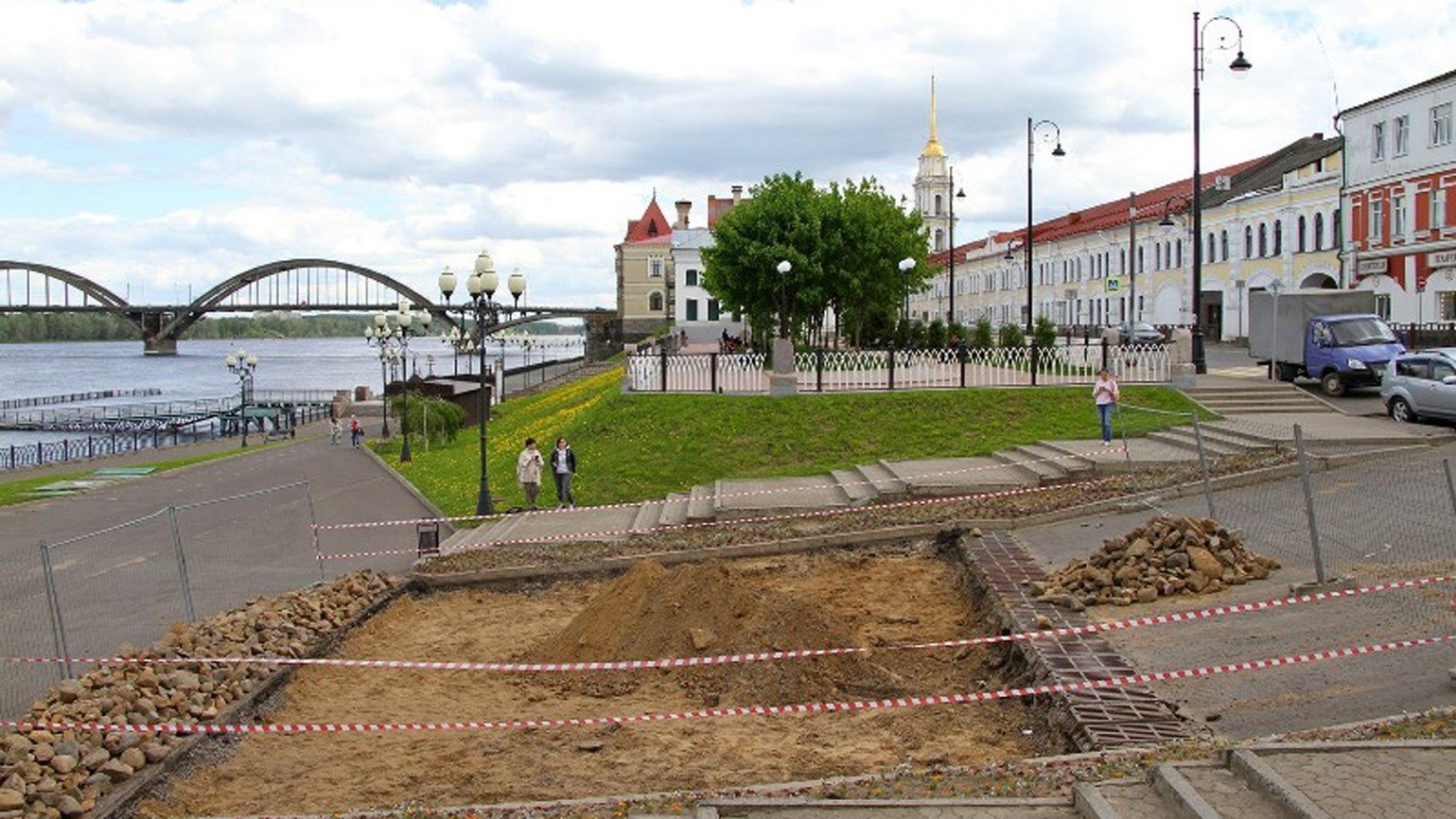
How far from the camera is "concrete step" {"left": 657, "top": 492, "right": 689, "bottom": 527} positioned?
62.0 feet

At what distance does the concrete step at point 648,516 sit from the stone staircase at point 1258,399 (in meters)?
Answer: 11.2

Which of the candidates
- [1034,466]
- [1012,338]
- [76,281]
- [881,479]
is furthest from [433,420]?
[76,281]

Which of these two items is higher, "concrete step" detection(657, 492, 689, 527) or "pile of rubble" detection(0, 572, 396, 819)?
"concrete step" detection(657, 492, 689, 527)

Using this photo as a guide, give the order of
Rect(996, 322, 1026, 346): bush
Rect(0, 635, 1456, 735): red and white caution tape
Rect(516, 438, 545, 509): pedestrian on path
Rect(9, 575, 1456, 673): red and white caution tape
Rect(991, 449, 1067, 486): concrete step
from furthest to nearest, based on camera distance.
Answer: Rect(996, 322, 1026, 346): bush
Rect(516, 438, 545, 509): pedestrian on path
Rect(991, 449, 1067, 486): concrete step
Rect(9, 575, 1456, 673): red and white caution tape
Rect(0, 635, 1456, 735): red and white caution tape

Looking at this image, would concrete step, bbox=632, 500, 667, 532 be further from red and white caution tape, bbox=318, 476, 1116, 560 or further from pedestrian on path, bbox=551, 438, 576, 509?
pedestrian on path, bbox=551, 438, 576, 509

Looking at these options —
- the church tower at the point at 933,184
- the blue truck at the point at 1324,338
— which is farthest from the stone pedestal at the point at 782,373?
the church tower at the point at 933,184

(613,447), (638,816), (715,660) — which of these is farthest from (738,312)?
(638,816)

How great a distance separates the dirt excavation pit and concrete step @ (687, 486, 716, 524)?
426 cm

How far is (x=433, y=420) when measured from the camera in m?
39.8

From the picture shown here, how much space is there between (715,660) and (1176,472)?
34.4 ft

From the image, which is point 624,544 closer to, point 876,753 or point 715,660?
point 715,660

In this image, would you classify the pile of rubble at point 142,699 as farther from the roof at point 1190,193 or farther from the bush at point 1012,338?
the roof at point 1190,193

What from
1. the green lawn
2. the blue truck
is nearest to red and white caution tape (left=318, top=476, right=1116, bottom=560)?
the green lawn

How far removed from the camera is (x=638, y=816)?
677 centimetres
